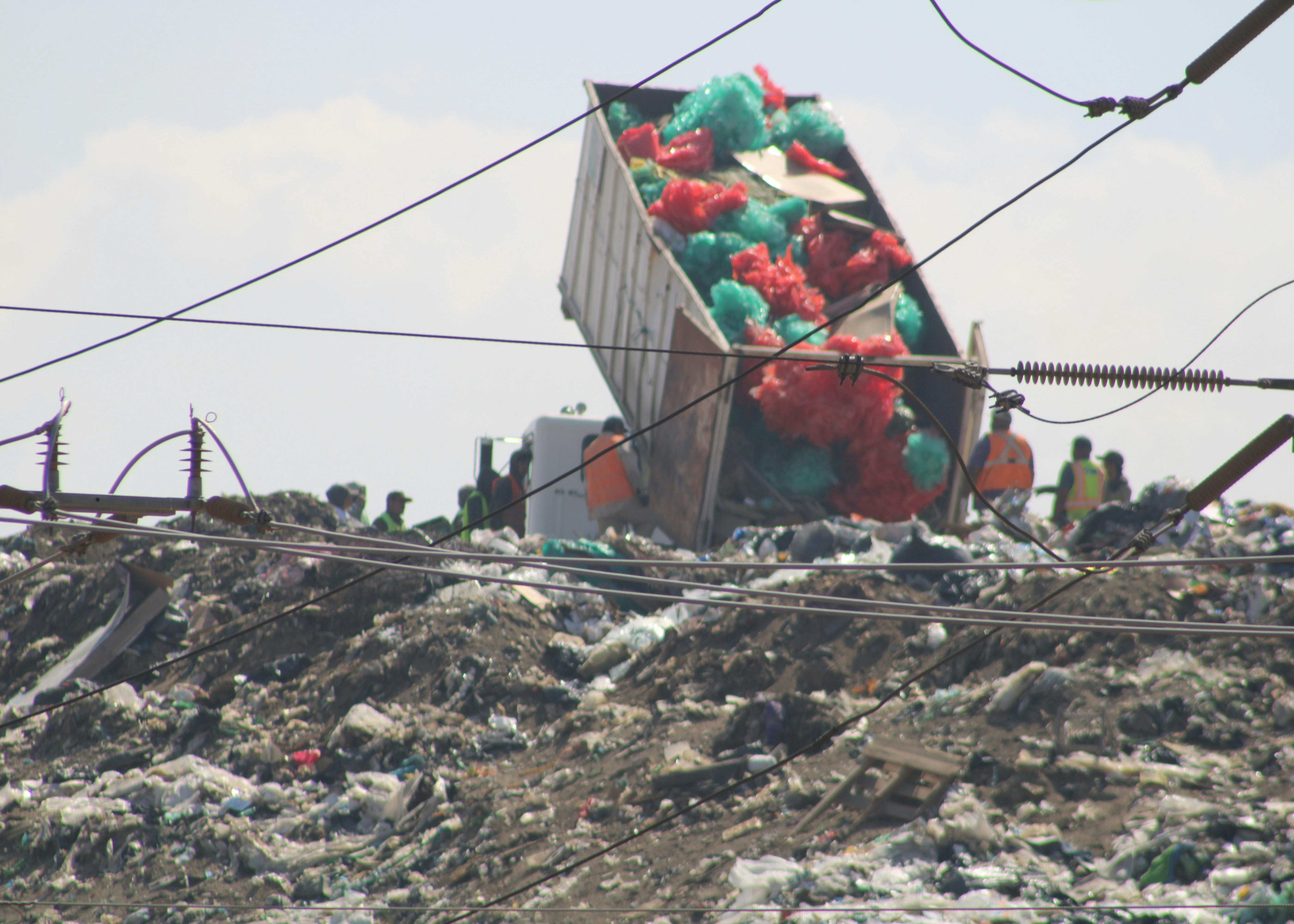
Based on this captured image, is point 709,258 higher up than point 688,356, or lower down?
higher up

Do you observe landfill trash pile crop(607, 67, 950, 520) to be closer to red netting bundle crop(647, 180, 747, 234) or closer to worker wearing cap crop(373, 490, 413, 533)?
red netting bundle crop(647, 180, 747, 234)

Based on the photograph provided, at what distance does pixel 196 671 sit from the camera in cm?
958

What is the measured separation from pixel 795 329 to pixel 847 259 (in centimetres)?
121

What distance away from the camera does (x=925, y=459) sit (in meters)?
10.3

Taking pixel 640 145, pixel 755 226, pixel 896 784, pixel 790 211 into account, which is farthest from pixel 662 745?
pixel 640 145

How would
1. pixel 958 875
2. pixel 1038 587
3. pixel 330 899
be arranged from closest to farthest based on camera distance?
1. pixel 958 875
2. pixel 330 899
3. pixel 1038 587

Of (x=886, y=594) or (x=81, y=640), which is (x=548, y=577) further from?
(x=81, y=640)

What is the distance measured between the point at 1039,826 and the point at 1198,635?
81.9 inches

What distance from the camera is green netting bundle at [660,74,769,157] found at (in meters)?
12.0

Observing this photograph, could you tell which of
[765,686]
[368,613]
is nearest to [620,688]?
[765,686]

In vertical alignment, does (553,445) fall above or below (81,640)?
above

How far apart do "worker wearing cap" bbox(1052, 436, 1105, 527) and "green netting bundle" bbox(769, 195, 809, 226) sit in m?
2.93

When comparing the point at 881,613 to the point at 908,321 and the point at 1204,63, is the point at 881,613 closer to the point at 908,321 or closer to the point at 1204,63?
the point at 1204,63

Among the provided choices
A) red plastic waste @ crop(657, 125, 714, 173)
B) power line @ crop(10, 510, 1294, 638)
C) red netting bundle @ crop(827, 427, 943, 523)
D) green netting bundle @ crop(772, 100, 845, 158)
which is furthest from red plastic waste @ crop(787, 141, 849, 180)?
power line @ crop(10, 510, 1294, 638)
